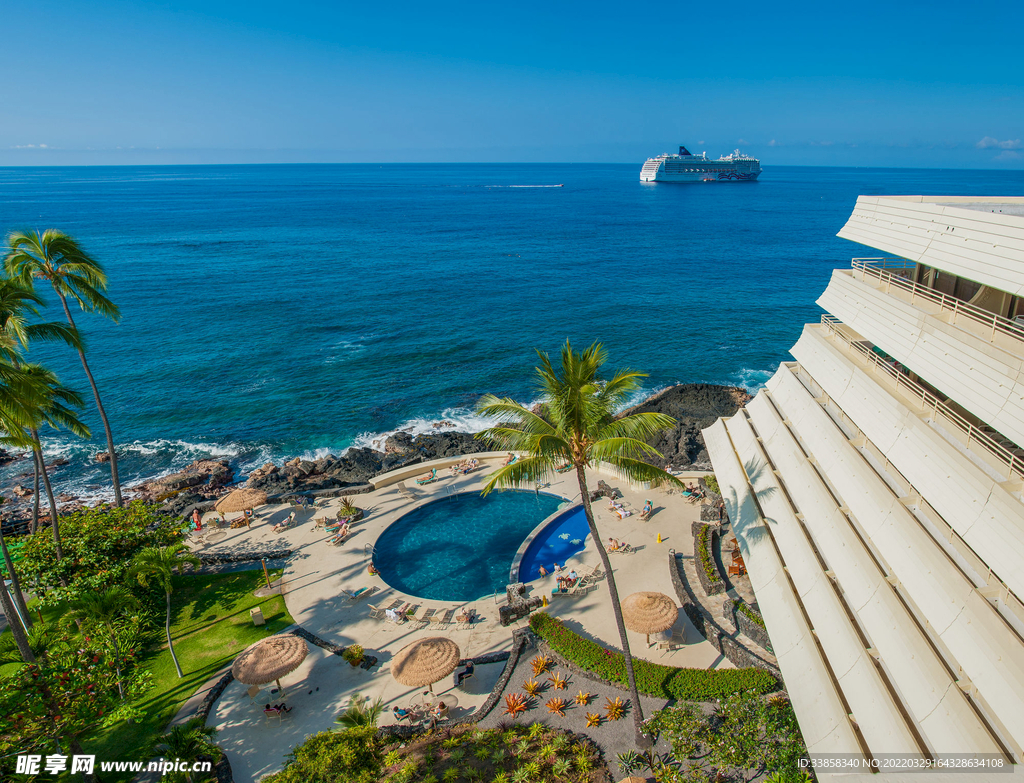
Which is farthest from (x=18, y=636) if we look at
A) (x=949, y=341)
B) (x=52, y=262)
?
(x=949, y=341)

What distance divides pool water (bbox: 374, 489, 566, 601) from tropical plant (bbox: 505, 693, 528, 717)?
7.17m

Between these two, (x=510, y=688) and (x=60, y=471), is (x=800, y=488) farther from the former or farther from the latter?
(x=60, y=471)

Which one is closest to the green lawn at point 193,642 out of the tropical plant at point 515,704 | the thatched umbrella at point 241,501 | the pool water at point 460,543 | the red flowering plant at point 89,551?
the red flowering plant at point 89,551

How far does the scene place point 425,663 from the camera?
18.1m

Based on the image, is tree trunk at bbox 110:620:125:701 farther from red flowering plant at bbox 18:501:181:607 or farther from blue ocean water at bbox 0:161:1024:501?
blue ocean water at bbox 0:161:1024:501

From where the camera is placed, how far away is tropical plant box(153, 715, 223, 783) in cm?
1559

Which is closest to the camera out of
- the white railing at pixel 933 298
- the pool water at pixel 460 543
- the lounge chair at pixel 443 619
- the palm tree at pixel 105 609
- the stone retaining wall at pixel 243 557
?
the white railing at pixel 933 298

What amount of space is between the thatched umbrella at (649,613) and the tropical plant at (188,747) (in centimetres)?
1370

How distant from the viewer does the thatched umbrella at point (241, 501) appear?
29.7 meters

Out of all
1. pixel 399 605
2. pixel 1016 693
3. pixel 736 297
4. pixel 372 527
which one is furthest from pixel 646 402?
pixel 736 297

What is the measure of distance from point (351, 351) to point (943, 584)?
56.5 m

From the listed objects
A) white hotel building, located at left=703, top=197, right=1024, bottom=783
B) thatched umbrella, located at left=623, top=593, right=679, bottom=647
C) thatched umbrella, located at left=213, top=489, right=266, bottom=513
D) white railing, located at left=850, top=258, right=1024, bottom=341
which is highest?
white railing, located at left=850, top=258, right=1024, bottom=341

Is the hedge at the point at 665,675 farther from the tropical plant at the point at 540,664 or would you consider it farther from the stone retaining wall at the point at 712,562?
the stone retaining wall at the point at 712,562

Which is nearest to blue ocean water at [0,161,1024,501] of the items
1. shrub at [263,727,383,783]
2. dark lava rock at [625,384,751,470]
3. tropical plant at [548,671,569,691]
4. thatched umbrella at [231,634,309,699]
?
dark lava rock at [625,384,751,470]
